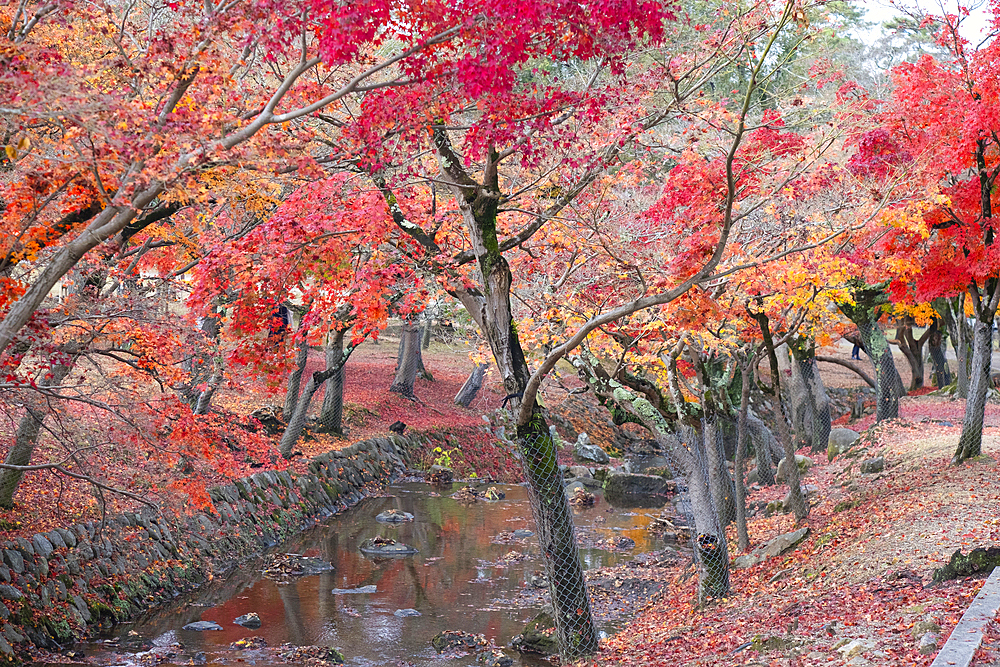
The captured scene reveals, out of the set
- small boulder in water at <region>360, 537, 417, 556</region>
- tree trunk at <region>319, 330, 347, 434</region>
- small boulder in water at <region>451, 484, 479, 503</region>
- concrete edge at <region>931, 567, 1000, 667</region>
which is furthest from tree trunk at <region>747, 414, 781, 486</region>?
concrete edge at <region>931, 567, 1000, 667</region>

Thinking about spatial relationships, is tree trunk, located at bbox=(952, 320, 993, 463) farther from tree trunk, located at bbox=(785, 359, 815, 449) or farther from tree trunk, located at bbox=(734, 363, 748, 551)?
tree trunk, located at bbox=(785, 359, 815, 449)

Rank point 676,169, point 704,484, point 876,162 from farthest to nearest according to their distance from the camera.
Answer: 1. point 876,162
2. point 676,169
3. point 704,484

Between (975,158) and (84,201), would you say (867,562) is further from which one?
(84,201)

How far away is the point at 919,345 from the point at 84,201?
33204 mm

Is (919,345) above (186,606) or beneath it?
above

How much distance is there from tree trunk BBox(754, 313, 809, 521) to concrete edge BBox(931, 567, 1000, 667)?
5624mm

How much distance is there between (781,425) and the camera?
13477 millimetres

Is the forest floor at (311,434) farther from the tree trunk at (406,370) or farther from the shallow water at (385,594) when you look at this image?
the shallow water at (385,594)

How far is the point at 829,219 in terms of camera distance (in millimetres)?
13008

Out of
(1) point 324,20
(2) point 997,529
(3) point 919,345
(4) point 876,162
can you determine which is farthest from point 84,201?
(3) point 919,345

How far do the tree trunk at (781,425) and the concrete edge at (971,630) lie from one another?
18.5 feet

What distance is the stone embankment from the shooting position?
35.7 feet

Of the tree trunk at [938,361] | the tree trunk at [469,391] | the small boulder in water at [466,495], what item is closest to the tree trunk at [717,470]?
the small boulder in water at [466,495]

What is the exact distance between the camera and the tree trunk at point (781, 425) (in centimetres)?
1261
